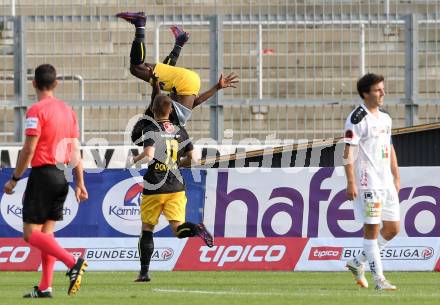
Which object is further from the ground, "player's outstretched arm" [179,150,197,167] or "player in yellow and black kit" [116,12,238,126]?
"player in yellow and black kit" [116,12,238,126]

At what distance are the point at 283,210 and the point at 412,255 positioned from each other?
1.63 m

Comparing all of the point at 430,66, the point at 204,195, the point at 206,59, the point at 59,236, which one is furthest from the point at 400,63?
the point at 59,236

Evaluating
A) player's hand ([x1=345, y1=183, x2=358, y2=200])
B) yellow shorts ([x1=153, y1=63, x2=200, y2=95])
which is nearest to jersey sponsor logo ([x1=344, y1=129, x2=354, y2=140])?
player's hand ([x1=345, y1=183, x2=358, y2=200])

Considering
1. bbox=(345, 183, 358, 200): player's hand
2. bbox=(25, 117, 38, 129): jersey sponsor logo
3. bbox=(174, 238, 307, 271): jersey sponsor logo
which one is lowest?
bbox=(174, 238, 307, 271): jersey sponsor logo

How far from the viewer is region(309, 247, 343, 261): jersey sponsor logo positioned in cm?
1462

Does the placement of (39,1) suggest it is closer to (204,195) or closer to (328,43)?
(328,43)

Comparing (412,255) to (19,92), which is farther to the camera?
Answer: (19,92)

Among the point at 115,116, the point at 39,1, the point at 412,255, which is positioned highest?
the point at 39,1

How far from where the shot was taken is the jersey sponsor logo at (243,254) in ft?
48.1

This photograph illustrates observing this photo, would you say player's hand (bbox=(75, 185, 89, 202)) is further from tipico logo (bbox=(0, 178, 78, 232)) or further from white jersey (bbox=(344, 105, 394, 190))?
tipico logo (bbox=(0, 178, 78, 232))

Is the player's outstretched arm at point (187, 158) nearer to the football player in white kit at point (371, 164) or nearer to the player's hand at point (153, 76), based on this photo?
the player's hand at point (153, 76)

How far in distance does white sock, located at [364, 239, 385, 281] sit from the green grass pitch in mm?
165

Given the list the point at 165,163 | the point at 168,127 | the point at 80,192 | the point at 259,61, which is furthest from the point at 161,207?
the point at 259,61

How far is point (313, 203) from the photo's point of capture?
14.7m
